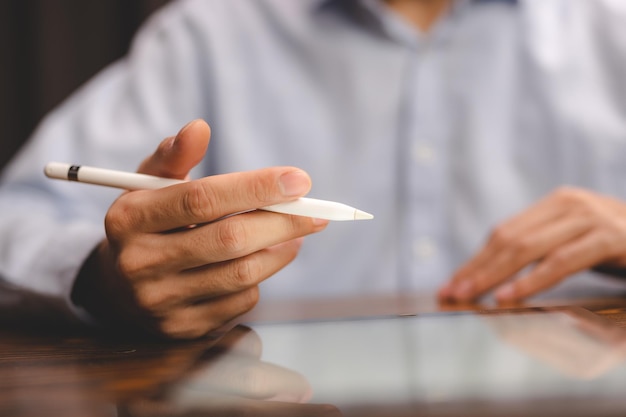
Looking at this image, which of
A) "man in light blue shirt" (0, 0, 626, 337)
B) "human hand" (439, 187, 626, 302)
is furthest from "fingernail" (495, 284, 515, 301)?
"man in light blue shirt" (0, 0, 626, 337)

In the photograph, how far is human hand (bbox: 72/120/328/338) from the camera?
14.9 inches

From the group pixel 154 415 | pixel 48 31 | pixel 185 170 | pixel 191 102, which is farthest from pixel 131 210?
pixel 48 31

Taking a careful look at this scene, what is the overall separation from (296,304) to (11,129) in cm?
100

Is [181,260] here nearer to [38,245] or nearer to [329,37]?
[38,245]

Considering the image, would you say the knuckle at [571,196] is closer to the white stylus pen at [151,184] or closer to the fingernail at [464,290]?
the fingernail at [464,290]

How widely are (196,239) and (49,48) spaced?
110cm

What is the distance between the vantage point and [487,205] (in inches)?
35.6

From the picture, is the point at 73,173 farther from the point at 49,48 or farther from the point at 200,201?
the point at 49,48

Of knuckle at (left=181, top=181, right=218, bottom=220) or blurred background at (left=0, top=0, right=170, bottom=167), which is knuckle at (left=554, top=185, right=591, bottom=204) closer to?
knuckle at (left=181, top=181, right=218, bottom=220)

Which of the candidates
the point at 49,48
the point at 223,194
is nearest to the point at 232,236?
the point at 223,194

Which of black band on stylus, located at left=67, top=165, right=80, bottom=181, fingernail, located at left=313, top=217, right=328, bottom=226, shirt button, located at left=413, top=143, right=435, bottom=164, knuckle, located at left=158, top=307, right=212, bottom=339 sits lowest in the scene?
knuckle, located at left=158, top=307, right=212, bottom=339

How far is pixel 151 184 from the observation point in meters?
0.41

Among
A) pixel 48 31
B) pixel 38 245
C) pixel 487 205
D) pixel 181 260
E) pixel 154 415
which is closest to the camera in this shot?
pixel 154 415

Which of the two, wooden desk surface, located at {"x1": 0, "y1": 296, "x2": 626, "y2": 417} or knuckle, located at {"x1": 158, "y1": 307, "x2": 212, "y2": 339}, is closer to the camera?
wooden desk surface, located at {"x1": 0, "y1": 296, "x2": 626, "y2": 417}
